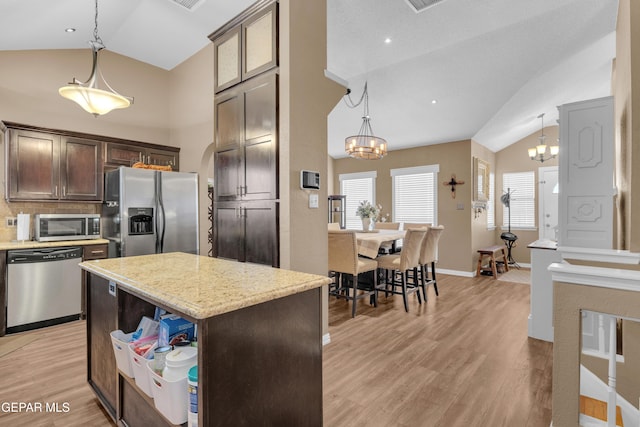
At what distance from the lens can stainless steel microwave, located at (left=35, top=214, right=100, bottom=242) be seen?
378 centimetres

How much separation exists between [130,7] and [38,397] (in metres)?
3.91

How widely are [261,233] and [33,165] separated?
10.2ft

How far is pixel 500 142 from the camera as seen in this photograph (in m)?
7.18

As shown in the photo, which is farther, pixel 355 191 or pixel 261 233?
pixel 355 191

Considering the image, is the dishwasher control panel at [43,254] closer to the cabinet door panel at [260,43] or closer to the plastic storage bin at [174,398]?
the cabinet door panel at [260,43]

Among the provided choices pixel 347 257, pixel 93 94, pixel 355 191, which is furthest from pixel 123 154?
pixel 355 191

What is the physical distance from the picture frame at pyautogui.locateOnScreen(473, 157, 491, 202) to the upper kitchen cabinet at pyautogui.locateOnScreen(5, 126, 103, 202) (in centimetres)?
643

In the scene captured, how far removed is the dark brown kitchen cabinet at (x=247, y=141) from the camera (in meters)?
2.78

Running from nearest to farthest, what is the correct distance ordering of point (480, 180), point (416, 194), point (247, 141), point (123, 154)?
point (247, 141), point (123, 154), point (480, 180), point (416, 194)

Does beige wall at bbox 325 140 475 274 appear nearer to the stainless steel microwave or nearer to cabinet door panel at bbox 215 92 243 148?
Answer: cabinet door panel at bbox 215 92 243 148

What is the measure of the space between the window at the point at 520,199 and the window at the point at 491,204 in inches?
8.5

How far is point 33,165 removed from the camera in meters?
3.76

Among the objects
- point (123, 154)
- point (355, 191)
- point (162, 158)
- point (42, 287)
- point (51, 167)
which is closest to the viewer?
point (42, 287)

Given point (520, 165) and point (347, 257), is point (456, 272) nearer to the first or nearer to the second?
point (520, 165)
